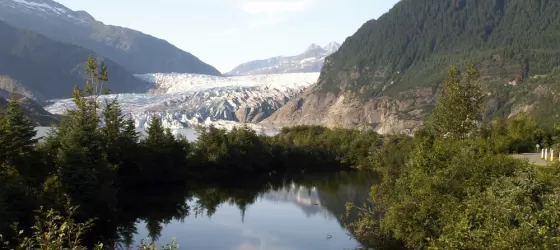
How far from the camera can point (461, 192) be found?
21188mm

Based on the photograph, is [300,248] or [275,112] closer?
[300,248]

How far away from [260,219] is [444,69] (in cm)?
12940

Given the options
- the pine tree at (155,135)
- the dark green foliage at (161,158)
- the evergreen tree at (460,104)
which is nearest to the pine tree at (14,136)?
the dark green foliage at (161,158)

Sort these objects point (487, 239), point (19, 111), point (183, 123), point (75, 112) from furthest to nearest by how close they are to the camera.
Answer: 1. point (183, 123)
2. point (75, 112)
3. point (19, 111)
4. point (487, 239)

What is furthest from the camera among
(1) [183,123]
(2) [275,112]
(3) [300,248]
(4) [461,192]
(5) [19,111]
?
(2) [275,112]

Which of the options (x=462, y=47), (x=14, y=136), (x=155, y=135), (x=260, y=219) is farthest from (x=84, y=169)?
(x=462, y=47)

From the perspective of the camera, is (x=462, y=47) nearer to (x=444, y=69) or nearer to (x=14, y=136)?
(x=444, y=69)

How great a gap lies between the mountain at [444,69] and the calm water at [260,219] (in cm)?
7783

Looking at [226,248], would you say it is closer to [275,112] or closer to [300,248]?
[300,248]

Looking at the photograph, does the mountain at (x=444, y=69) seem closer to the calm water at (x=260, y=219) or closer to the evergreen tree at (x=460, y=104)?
the calm water at (x=260, y=219)

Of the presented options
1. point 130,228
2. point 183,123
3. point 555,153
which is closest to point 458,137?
point 555,153

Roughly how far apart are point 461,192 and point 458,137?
42.0ft

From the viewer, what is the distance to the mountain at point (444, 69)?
133 meters

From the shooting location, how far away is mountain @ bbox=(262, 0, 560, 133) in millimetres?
132750
